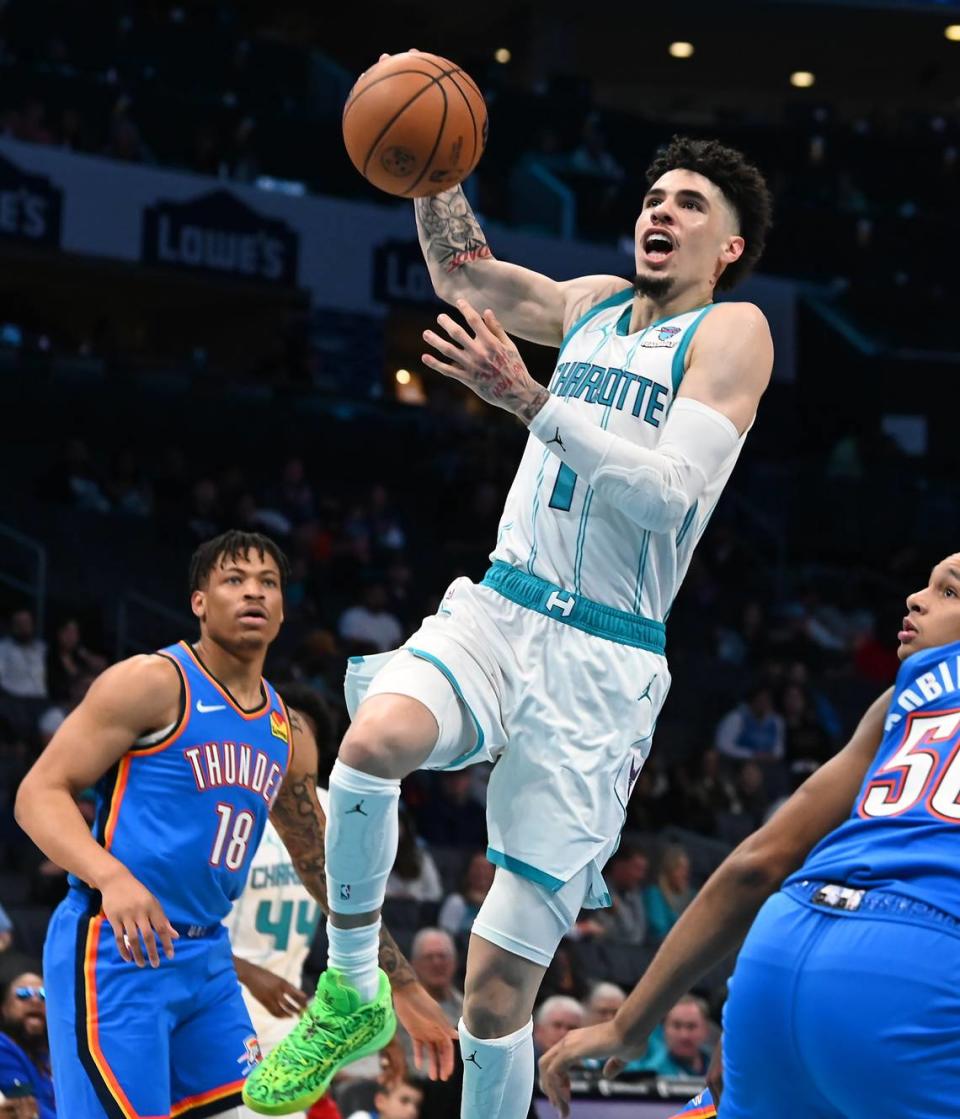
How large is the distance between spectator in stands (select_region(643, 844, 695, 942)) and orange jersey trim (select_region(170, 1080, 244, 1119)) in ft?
24.1

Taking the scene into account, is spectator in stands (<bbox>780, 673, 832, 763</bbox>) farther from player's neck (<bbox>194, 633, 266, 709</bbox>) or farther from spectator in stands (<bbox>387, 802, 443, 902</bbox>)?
player's neck (<bbox>194, 633, 266, 709</bbox>)

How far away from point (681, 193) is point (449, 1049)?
258 cm

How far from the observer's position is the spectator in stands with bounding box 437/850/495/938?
35.7 feet

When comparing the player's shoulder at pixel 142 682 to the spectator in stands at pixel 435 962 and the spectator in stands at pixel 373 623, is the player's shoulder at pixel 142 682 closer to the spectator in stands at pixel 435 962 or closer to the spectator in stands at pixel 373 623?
the spectator in stands at pixel 435 962

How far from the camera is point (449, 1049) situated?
5.29 metres

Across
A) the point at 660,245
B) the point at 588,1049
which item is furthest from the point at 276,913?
the point at 588,1049

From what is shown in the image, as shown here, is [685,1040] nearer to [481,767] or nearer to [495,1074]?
[481,767]

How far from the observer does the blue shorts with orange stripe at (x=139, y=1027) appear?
5.13 metres

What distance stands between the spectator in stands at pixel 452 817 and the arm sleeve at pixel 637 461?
8102 millimetres

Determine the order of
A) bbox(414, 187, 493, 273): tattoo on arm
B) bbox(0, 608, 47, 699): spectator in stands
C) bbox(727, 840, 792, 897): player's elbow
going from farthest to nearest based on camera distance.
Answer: bbox(0, 608, 47, 699): spectator in stands, bbox(414, 187, 493, 273): tattoo on arm, bbox(727, 840, 792, 897): player's elbow

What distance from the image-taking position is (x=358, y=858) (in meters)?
4.71

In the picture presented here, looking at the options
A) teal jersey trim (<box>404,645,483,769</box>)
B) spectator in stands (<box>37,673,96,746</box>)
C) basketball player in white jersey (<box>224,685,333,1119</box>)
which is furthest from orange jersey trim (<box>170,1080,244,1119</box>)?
spectator in stands (<box>37,673,96,746</box>)

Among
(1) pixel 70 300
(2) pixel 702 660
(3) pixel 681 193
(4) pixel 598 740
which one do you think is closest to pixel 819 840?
(4) pixel 598 740

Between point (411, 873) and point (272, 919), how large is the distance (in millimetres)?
3932
